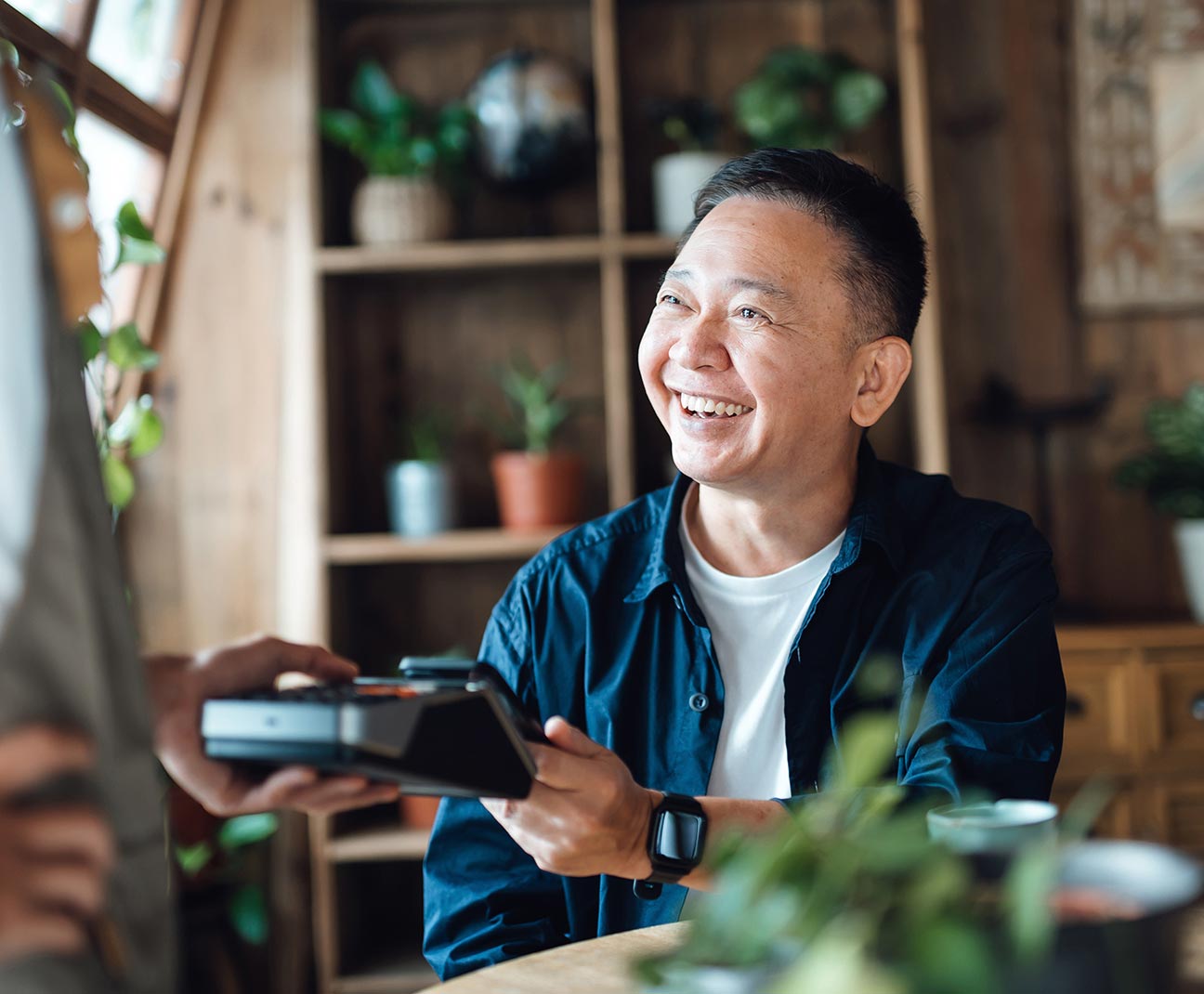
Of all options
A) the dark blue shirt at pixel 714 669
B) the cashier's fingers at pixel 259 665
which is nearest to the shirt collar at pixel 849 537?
the dark blue shirt at pixel 714 669

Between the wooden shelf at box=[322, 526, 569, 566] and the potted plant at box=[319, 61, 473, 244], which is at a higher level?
the potted plant at box=[319, 61, 473, 244]

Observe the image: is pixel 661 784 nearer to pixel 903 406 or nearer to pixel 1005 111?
pixel 903 406

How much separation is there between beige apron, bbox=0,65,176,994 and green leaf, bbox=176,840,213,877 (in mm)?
1923

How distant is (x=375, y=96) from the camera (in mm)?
2738

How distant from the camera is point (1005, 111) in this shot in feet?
9.66

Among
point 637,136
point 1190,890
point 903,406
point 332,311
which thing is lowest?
point 1190,890

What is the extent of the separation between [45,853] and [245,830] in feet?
6.83

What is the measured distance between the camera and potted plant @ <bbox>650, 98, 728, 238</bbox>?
2.66m

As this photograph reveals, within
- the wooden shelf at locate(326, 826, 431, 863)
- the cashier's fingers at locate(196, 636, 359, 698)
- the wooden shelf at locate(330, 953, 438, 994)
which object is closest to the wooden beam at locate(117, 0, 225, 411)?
the wooden shelf at locate(326, 826, 431, 863)

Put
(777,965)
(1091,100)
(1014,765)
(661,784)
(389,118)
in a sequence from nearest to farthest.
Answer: (777,965) < (1014,765) < (661,784) < (389,118) < (1091,100)

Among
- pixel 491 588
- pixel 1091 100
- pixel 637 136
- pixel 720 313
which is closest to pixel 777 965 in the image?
pixel 720 313

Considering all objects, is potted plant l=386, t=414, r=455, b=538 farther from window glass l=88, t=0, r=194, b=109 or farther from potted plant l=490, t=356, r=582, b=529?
window glass l=88, t=0, r=194, b=109

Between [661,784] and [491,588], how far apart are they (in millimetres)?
1526

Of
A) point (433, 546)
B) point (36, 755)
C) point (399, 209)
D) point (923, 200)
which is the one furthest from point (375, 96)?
point (36, 755)
